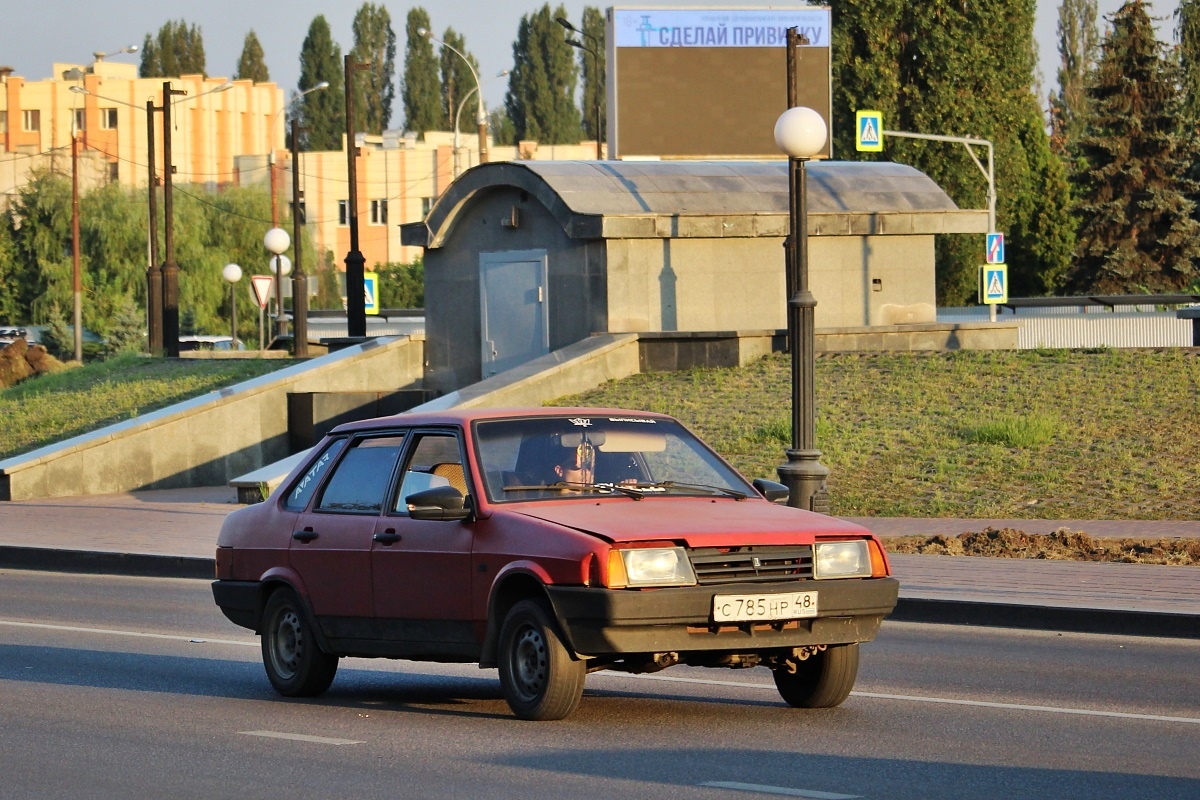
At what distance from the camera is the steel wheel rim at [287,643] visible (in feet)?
32.2

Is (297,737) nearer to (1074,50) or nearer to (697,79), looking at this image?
(697,79)

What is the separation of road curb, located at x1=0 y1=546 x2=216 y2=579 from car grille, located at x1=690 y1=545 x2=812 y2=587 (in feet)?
32.1

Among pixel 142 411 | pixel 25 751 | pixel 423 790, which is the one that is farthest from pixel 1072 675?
pixel 142 411

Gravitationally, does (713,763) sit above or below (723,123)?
below

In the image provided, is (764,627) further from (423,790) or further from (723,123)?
(723,123)

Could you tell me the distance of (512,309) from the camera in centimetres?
2905

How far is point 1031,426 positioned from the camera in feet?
68.0

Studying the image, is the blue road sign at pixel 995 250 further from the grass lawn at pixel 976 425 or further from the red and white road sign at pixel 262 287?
the red and white road sign at pixel 262 287

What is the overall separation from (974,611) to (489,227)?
17391 mm

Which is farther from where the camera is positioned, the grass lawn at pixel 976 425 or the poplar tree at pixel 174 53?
the poplar tree at pixel 174 53

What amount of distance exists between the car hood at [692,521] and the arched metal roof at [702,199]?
18249 mm

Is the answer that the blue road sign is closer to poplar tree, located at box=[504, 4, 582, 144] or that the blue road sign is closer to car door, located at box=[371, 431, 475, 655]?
car door, located at box=[371, 431, 475, 655]

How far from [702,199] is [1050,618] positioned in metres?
16.7

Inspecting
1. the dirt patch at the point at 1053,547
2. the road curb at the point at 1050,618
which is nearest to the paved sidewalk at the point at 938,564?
the road curb at the point at 1050,618
